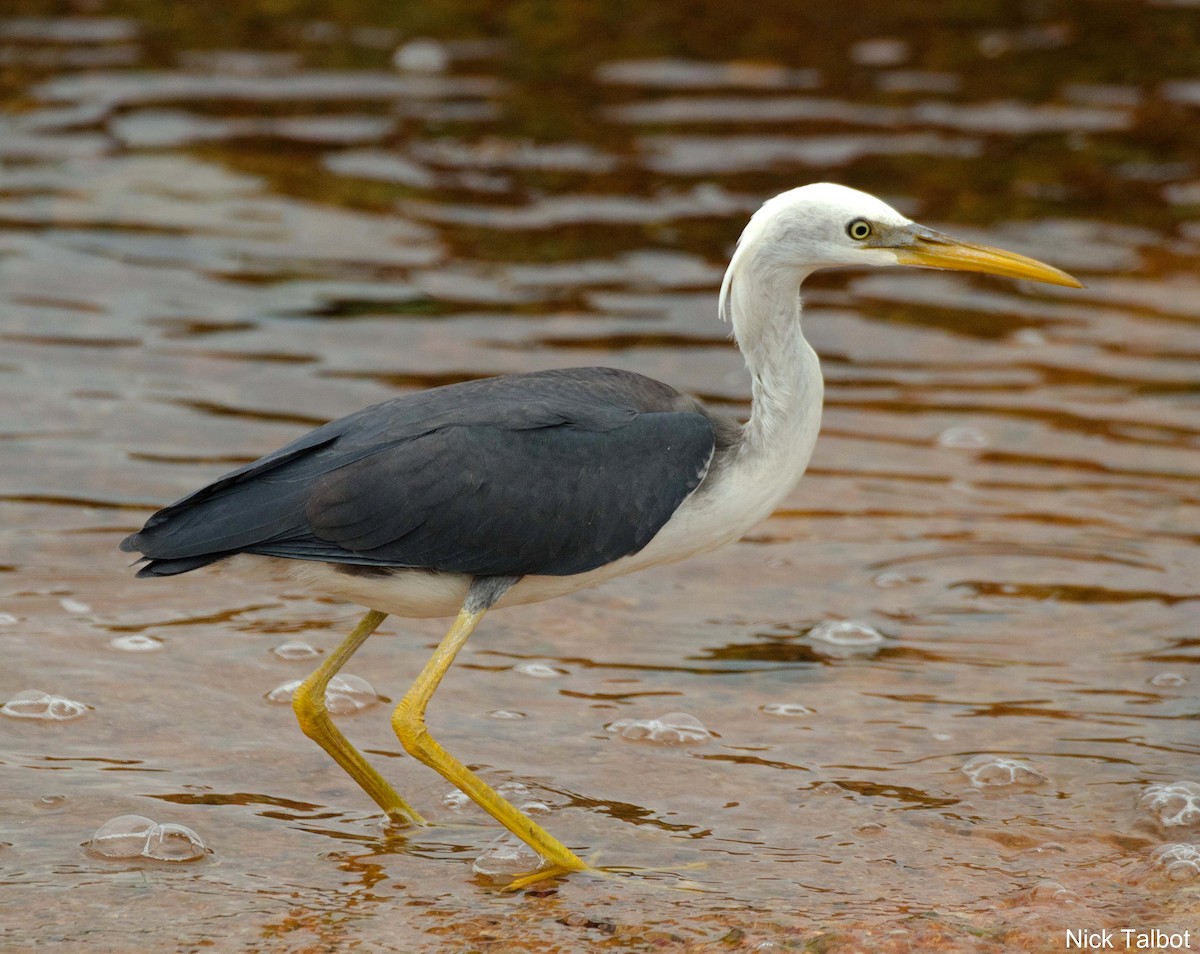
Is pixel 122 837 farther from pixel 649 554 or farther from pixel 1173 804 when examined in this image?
pixel 1173 804

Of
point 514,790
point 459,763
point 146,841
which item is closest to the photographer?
point 146,841

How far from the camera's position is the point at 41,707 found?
5.91 m

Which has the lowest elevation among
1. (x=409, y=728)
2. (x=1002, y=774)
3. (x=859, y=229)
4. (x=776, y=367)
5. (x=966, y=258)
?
(x=1002, y=774)

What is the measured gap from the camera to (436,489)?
5.16m

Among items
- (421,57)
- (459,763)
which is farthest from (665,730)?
(421,57)

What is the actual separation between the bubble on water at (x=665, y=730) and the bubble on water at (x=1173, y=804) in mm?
1555

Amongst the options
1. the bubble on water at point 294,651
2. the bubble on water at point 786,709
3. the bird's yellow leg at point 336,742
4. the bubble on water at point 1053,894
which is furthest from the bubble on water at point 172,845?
the bubble on water at point 1053,894

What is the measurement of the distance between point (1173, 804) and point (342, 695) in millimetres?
3019

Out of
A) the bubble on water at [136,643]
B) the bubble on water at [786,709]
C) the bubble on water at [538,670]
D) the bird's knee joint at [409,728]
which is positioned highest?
the bird's knee joint at [409,728]

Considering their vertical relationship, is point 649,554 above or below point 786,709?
above

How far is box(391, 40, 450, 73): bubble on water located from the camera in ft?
43.3

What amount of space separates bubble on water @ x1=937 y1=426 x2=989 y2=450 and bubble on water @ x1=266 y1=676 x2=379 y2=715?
3.95 meters

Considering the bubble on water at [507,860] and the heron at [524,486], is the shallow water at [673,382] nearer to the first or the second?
the bubble on water at [507,860]

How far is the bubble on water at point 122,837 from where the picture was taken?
4980mm
